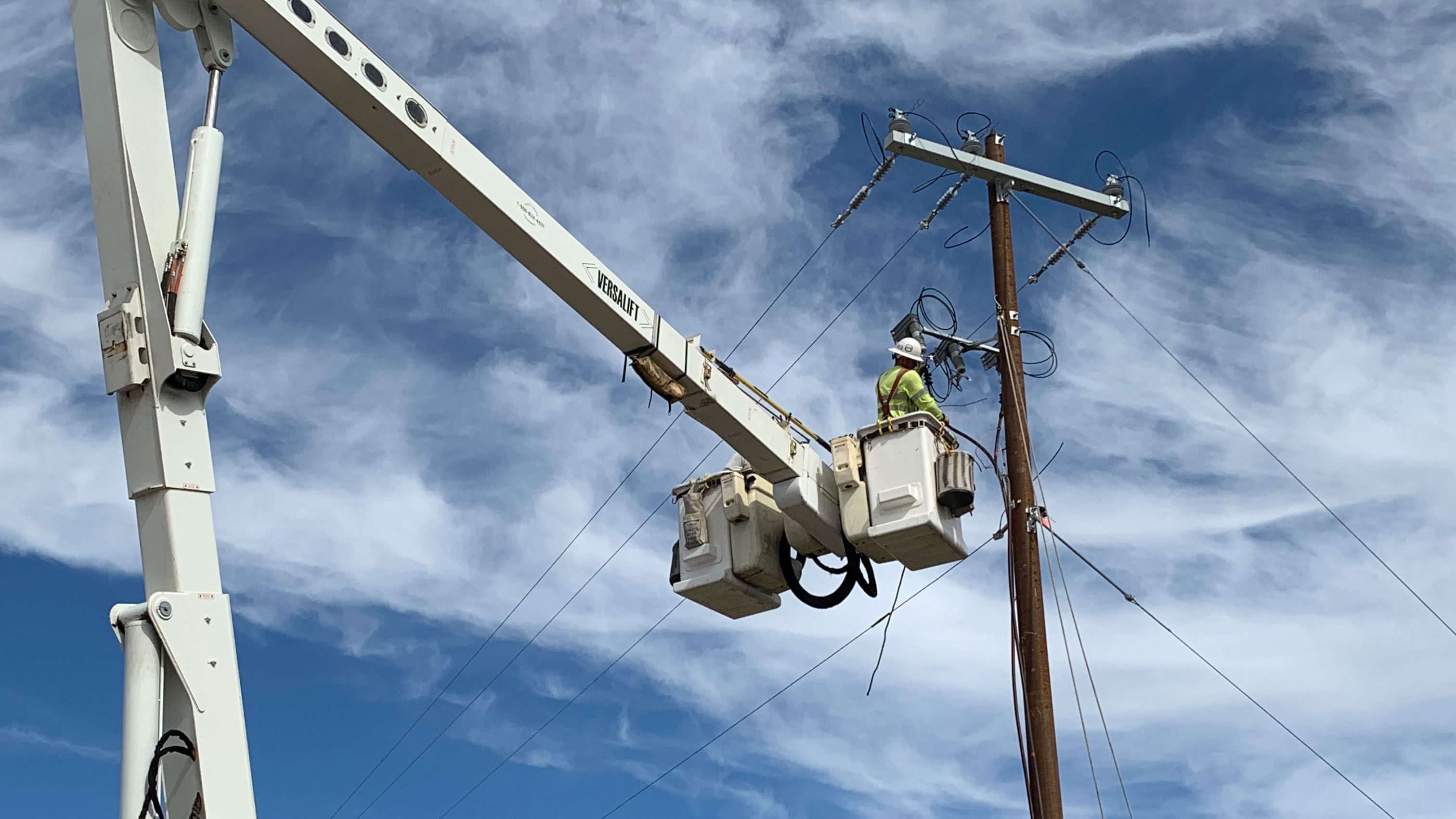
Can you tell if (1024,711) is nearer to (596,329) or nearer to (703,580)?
(703,580)

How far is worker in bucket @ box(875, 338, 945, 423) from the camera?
Answer: 11.4 meters

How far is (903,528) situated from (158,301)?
18.8 ft

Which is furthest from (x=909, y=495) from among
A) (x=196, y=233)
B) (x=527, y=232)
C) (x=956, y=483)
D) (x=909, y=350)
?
(x=196, y=233)

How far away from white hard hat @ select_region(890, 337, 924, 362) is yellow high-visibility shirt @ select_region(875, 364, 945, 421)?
0.49m

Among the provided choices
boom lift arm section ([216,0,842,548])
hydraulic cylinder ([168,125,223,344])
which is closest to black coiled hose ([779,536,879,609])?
boom lift arm section ([216,0,842,548])

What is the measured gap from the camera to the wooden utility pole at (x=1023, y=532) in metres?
11.6

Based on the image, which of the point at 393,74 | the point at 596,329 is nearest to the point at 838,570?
the point at 596,329

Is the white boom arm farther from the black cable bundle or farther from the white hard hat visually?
the white hard hat

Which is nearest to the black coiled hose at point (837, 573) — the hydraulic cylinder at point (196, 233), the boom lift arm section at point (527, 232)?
the boom lift arm section at point (527, 232)

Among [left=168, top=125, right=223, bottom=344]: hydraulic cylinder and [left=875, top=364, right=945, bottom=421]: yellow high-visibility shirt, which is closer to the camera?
[left=168, top=125, right=223, bottom=344]: hydraulic cylinder

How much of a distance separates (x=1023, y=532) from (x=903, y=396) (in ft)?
5.69

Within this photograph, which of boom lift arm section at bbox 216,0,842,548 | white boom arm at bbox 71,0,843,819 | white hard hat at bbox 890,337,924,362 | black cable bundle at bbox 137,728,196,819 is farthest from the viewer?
white hard hat at bbox 890,337,924,362

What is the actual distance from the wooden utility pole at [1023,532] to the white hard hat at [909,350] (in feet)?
3.94

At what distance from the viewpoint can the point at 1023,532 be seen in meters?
12.5
